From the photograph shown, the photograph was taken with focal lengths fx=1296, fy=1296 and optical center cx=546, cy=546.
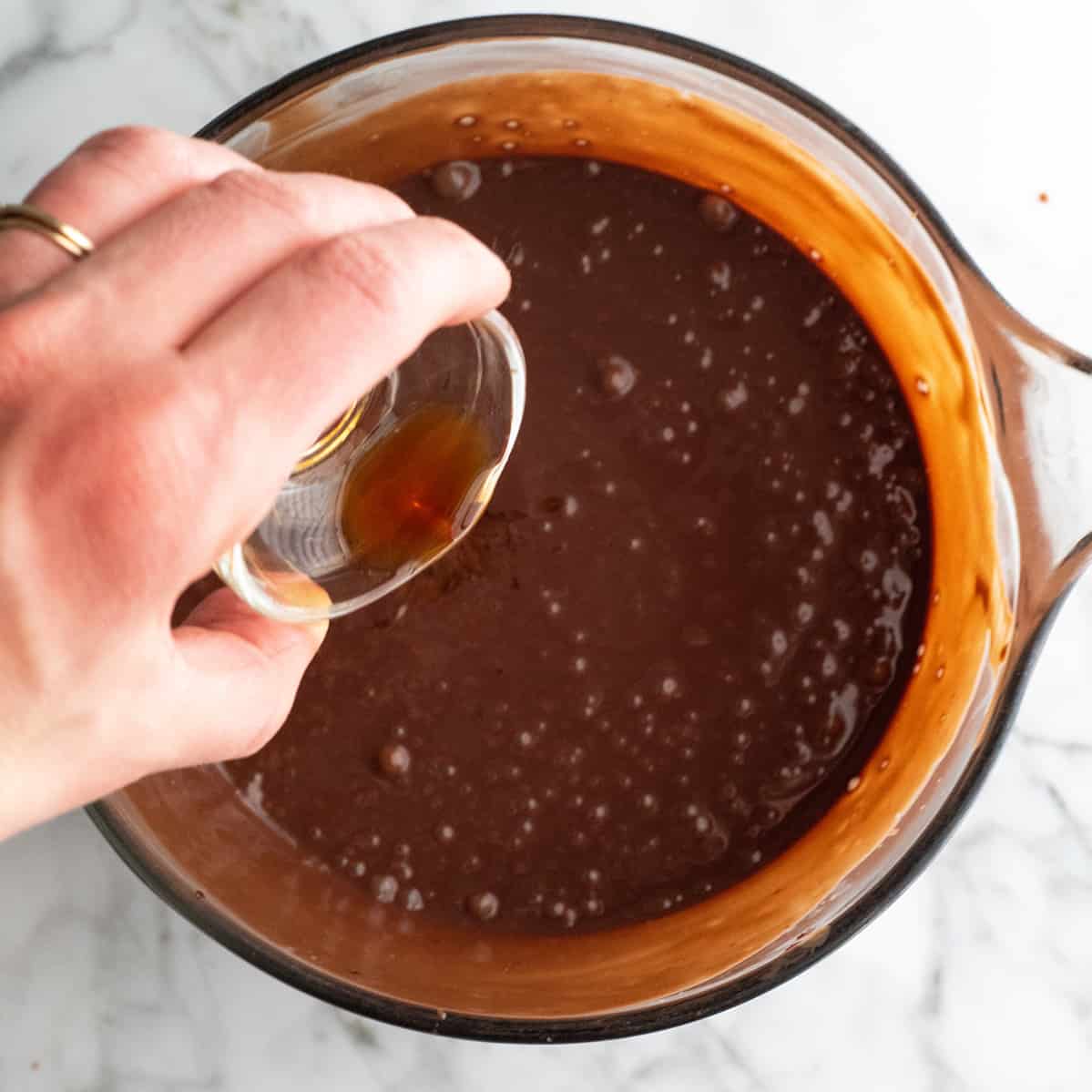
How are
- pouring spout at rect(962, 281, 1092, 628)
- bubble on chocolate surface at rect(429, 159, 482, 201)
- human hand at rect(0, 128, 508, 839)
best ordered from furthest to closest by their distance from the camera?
bubble on chocolate surface at rect(429, 159, 482, 201)
pouring spout at rect(962, 281, 1092, 628)
human hand at rect(0, 128, 508, 839)

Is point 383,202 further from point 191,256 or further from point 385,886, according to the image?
point 385,886

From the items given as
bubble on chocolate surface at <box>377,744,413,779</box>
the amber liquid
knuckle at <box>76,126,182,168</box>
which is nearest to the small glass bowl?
the amber liquid

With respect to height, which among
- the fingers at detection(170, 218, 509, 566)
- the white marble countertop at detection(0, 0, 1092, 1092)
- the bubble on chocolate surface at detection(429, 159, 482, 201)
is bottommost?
the white marble countertop at detection(0, 0, 1092, 1092)

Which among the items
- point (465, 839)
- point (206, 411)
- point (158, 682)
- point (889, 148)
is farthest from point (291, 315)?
point (889, 148)

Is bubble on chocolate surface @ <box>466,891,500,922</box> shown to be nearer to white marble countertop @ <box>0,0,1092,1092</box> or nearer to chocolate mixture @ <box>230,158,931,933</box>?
chocolate mixture @ <box>230,158,931,933</box>

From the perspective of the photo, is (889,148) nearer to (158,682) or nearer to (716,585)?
(716,585)
